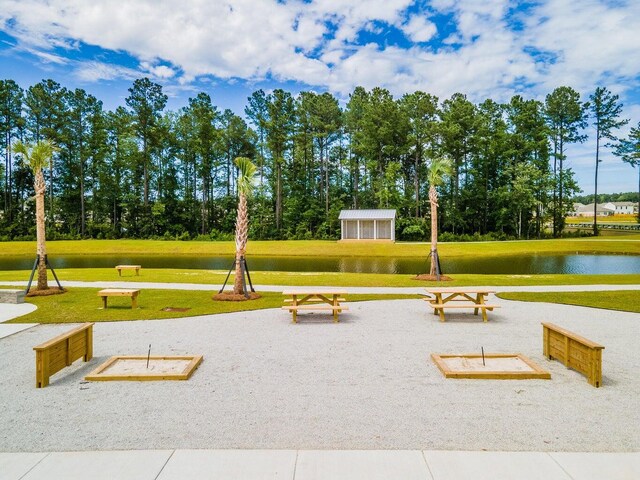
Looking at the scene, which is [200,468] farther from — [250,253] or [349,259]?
[250,253]

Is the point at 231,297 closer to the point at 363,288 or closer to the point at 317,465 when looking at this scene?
the point at 363,288

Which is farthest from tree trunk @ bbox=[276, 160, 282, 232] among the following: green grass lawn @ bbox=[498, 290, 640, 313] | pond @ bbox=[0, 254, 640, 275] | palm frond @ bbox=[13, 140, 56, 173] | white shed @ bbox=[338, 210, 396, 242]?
green grass lawn @ bbox=[498, 290, 640, 313]

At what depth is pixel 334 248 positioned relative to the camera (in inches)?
1560

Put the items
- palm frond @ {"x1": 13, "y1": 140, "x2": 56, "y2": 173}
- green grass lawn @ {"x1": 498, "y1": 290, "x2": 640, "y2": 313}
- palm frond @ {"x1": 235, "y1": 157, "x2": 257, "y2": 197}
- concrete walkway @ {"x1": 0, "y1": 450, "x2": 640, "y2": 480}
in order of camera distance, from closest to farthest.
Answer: concrete walkway @ {"x1": 0, "y1": 450, "x2": 640, "y2": 480} → green grass lawn @ {"x1": 498, "y1": 290, "x2": 640, "y2": 313} → palm frond @ {"x1": 235, "y1": 157, "x2": 257, "y2": 197} → palm frond @ {"x1": 13, "y1": 140, "x2": 56, "y2": 173}

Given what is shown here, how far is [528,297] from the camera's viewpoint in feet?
46.9

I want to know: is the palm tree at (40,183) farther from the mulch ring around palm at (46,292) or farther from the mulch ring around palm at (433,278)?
the mulch ring around palm at (433,278)

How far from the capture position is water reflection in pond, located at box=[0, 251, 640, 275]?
83.9 feet

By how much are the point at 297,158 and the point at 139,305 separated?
47.9 m

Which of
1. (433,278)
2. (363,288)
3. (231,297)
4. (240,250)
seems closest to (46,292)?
(231,297)

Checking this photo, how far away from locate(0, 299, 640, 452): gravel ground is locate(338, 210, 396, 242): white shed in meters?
36.2

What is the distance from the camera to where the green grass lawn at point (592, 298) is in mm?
12750

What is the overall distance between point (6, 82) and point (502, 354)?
6459 cm

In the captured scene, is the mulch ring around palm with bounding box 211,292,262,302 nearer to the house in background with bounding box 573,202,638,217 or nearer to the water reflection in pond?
the water reflection in pond

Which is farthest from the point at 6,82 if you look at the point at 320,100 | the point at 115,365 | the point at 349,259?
the point at 115,365
